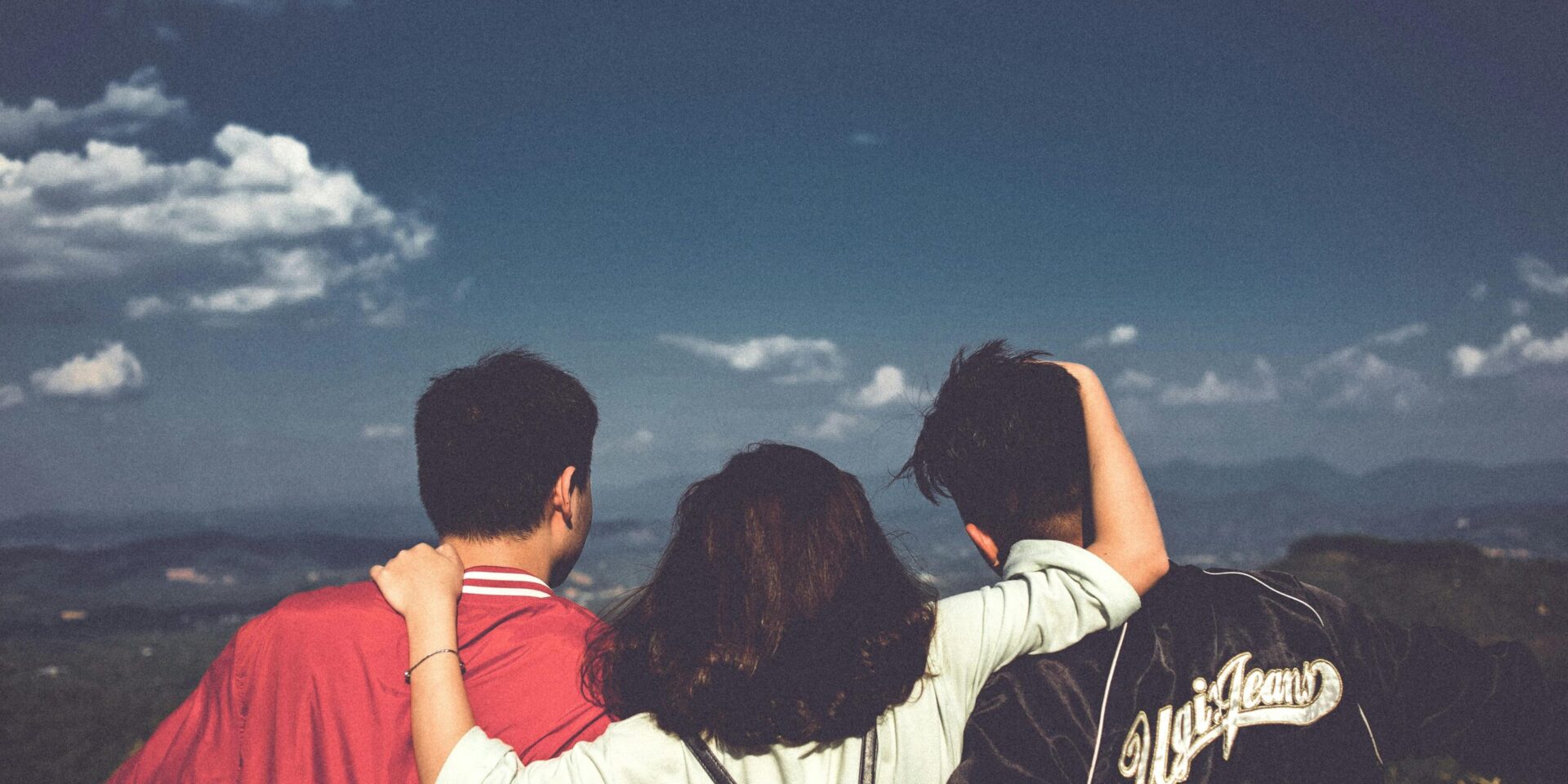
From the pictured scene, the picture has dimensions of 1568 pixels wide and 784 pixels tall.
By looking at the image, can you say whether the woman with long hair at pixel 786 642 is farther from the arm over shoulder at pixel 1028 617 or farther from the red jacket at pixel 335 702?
the red jacket at pixel 335 702

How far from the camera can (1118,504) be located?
2.64 meters

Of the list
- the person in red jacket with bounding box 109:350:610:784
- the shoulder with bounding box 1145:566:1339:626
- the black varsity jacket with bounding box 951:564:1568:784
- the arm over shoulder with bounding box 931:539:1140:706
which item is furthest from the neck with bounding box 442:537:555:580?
the shoulder with bounding box 1145:566:1339:626

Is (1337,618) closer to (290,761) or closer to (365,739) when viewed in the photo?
(365,739)

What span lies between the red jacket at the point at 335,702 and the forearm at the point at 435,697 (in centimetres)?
11

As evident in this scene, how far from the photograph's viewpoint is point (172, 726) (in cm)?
258

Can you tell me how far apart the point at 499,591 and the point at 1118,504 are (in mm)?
1985

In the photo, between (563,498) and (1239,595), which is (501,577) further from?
(1239,595)

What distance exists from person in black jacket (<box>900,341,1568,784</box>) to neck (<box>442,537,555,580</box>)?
135cm

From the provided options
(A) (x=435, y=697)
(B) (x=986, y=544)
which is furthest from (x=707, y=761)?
(B) (x=986, y=544)

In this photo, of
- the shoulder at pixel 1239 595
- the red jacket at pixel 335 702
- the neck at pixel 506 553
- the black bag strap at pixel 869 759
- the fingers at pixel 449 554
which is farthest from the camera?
the neck at pixel 506 553

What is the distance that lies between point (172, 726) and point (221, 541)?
186 meters

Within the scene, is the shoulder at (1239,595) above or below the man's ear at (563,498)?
below

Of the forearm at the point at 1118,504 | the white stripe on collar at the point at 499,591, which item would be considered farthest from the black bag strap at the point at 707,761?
the forearm at the point at 1118,504

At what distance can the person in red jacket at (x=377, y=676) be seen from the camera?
98.6 inches
